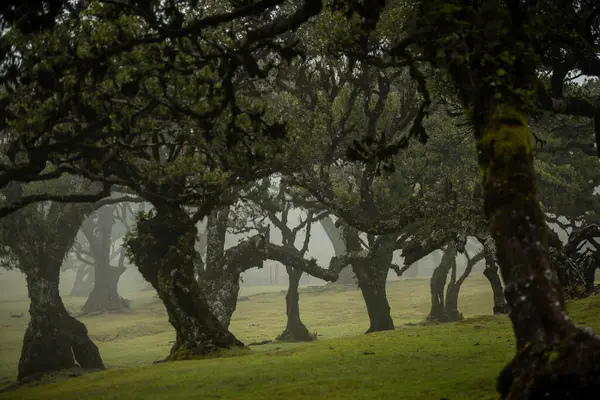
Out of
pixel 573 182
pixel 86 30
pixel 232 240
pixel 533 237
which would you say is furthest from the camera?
pixel 232 240

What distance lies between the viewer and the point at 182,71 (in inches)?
372

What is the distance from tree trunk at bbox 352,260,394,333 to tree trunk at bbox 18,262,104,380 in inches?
556

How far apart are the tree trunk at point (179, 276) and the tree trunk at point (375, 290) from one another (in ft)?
36.4

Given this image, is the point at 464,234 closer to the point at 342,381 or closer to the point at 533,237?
the point at 342,381

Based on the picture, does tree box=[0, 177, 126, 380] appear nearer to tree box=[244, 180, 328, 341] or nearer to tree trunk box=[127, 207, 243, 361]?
tree trunk box=[127, 207, 243, 361]

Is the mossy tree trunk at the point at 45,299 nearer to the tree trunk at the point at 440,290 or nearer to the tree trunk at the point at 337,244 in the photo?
the tree trunk at the point at 440,290

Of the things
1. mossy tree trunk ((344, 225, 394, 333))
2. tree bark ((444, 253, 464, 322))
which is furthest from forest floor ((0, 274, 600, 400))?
tree bark ((444, 253, 464, 322))

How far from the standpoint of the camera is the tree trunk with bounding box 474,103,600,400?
16.6 feet

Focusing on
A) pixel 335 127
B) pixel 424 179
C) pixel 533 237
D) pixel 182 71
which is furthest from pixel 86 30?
pixel 424 179

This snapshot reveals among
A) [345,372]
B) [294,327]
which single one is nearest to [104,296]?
[294,327]

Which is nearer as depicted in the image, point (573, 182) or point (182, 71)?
point (182, 71)

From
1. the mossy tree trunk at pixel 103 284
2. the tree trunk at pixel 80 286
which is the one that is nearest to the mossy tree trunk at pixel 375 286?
the mossy tree trunk at pixel 103 284

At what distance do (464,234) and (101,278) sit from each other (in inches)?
1971

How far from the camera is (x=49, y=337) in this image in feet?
84.6
